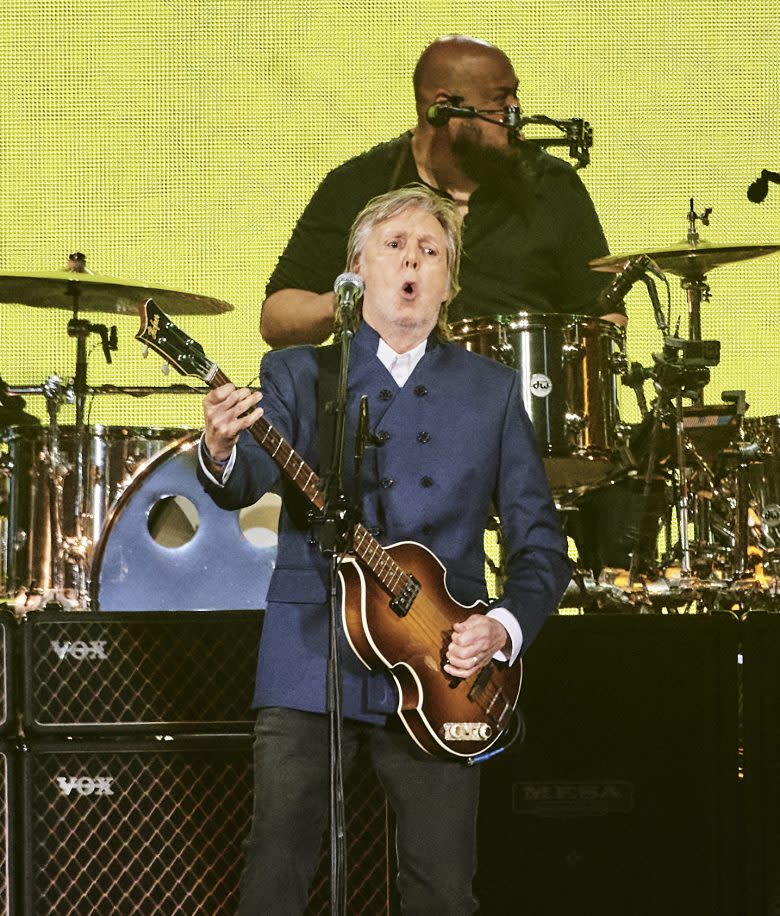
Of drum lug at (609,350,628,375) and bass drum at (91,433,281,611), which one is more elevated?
drum lug at (609,350,628,375)

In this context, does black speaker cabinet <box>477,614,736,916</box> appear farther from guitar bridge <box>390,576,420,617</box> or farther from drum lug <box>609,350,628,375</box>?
drum lug <box>609,350,628,375</box>

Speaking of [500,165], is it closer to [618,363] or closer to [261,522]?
[618,363]

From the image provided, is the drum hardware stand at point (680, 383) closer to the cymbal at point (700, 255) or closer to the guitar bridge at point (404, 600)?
the cymbal at point (700, 255)

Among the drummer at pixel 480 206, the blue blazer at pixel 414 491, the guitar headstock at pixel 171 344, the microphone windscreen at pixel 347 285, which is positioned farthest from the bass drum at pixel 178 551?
the microphone windscreen at pixel 347 285

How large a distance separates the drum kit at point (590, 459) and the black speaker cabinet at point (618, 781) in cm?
114

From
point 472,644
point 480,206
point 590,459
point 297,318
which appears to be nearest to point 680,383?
point 590,459

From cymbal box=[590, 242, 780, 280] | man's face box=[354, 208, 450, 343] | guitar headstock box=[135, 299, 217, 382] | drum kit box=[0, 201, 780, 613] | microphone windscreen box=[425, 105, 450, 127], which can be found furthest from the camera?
cymbal box=[590, 242, 780, 280]

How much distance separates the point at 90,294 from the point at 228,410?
305 cm

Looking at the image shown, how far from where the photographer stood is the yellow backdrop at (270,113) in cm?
635

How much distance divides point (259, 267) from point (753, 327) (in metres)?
2.34

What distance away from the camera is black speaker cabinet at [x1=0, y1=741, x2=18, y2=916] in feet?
11.3

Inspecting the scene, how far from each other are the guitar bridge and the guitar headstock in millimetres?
575

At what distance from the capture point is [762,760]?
3.54m

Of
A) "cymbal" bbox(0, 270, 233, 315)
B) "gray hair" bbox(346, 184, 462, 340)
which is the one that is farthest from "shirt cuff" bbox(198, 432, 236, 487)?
"cymbal" bbox(0, 270, 233, 315)
